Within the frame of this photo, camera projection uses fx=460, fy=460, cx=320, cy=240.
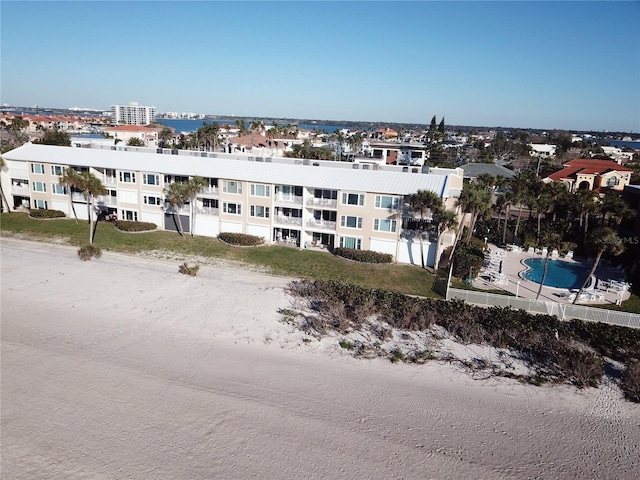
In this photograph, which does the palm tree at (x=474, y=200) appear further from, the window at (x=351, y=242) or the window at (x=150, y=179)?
the window at (x=150, y=179)

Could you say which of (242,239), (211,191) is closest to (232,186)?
(211,191)

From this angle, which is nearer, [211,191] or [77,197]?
[211,191]

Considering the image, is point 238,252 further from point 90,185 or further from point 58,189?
point 58,189

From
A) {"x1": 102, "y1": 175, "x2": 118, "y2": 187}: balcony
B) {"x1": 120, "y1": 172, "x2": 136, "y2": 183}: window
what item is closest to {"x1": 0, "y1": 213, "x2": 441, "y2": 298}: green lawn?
{"x1": 102, "y1": 175, "x2": 118, "y2": 187}: balcony

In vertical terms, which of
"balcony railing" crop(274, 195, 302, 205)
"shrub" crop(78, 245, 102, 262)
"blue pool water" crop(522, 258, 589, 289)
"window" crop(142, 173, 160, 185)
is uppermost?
"window" crop(142, 173, 160, 185)

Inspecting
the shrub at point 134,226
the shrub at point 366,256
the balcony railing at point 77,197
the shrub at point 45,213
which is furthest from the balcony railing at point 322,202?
the shrub at point 45,213

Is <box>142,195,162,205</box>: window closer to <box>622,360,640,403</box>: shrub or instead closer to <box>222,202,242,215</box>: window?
<box>222,202,242,215</box>: window

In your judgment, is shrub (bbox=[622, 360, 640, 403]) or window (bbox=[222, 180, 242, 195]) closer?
shrub (bbox=[622, 360, 640, 403])
